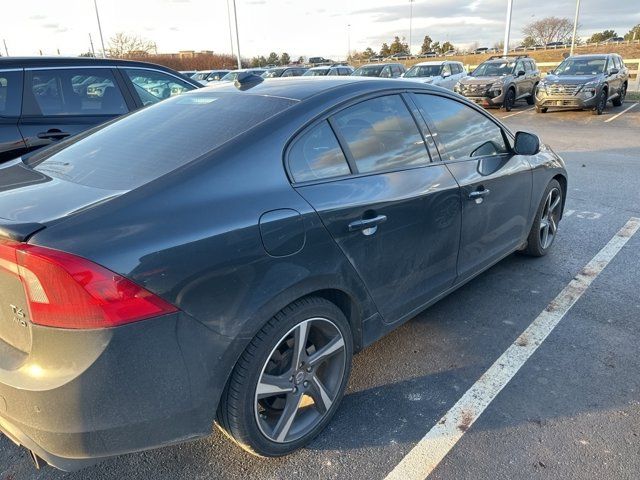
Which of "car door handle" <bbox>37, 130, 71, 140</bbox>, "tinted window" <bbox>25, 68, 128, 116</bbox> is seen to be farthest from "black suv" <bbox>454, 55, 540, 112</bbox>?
"car door handle" <bbox>37, 130, 71, 140</bbox>

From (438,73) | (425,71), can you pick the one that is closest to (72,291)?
(438,73)

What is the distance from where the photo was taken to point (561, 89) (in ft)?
49.3

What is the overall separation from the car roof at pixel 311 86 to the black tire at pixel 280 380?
1.07 metres

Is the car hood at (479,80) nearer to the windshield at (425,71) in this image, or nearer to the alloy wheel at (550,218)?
the windshield at (425,71)

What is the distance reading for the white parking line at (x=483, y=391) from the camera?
87.8 inches

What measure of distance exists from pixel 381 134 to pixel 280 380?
54.5 inches

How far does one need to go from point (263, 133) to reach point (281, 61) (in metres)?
76.9

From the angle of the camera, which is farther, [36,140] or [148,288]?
[36,140]

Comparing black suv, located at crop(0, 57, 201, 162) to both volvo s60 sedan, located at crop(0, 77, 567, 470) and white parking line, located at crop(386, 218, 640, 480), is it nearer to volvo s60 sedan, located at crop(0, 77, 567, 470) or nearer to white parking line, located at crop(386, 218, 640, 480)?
volvo s60 sedan, located at crop(0, 77, 567, 470)

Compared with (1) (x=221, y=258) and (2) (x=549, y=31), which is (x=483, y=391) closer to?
(1) (x=221, y=258)

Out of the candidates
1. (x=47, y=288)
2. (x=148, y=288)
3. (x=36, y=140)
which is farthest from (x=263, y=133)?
(x=36, y=140)

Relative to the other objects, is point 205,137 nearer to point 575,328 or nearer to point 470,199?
point 470,199

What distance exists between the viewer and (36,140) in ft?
14.2

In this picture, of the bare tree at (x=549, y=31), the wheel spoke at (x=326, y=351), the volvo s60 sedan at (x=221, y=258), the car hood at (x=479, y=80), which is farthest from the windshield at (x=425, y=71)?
the bare tree at (x=549, y=31)
